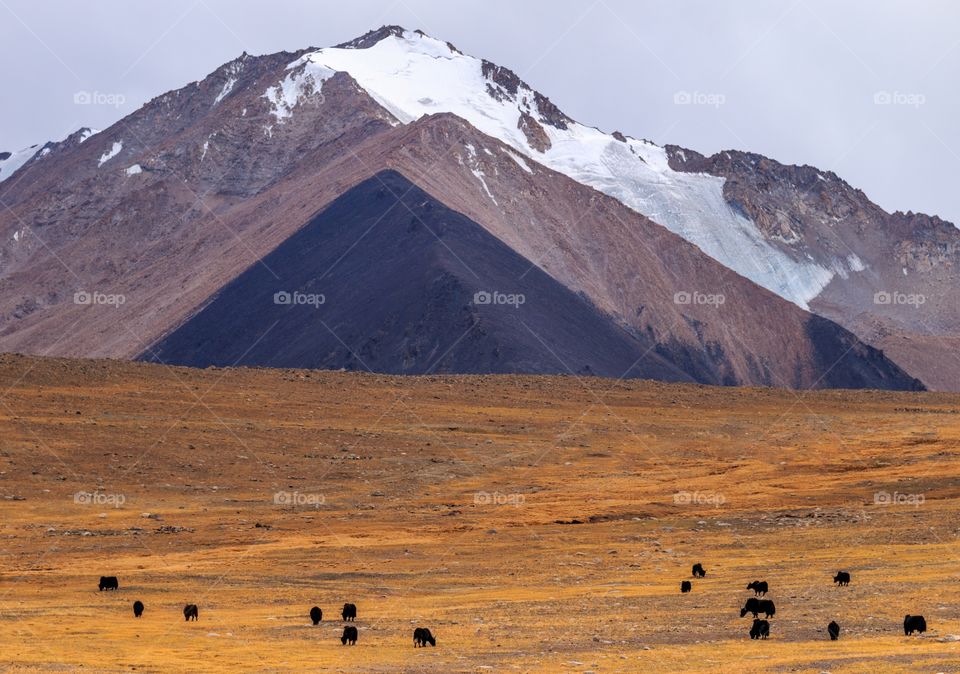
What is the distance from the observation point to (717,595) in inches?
1257

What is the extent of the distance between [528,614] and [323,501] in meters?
25.1

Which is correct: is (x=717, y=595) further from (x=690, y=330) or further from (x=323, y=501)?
(x=690, y=330)

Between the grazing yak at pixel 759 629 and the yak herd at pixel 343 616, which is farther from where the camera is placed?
the yak herd at pixel 343 616

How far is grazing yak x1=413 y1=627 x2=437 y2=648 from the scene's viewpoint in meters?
25.4

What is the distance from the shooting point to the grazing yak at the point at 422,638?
25.4 meters

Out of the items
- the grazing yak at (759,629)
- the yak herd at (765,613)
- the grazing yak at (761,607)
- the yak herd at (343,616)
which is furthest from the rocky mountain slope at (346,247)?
the grazing yak at (759,629)

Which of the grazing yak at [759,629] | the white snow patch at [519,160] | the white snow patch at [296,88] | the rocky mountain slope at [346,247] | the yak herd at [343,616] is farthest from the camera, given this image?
the white snow patch at [296,88]

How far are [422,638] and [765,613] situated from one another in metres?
6.67

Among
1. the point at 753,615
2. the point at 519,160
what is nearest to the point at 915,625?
the point at 753,615

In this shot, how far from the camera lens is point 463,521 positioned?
4962cm

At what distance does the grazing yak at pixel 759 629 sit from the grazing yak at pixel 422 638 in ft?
17.9

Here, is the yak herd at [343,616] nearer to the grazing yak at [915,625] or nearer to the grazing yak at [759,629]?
the grazing yak at [759,629]

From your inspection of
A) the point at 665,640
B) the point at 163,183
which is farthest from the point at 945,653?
the point at 163,183

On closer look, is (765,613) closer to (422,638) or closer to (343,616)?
(422,638)
